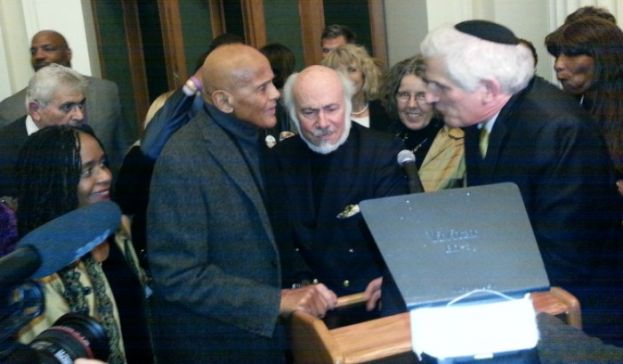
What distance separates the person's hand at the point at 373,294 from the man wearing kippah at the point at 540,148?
406 millimetres

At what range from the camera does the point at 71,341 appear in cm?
122

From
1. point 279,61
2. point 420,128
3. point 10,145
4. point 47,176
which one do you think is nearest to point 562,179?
point 47,176

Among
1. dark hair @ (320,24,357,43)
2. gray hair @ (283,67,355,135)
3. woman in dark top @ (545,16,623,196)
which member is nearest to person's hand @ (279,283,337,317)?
gray hair @ (283,67,355,135)

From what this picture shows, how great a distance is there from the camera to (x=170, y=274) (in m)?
1.96

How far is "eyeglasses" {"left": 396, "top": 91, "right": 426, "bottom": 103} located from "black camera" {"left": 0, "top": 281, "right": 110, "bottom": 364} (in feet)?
6.76

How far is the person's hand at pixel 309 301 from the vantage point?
1.98 meters

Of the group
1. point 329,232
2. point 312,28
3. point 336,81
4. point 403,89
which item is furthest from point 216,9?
point 329,232

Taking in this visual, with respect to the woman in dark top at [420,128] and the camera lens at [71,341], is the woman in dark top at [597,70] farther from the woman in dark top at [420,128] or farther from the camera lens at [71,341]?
the camera lens at [71,341]

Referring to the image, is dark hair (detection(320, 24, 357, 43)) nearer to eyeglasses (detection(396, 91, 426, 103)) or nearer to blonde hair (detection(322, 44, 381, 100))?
blonde hair (detection(322, 44, 381, 100))

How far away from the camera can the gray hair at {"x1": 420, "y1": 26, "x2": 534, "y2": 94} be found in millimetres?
1859

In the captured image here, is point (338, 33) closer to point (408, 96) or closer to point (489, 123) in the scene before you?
point (408, 96)

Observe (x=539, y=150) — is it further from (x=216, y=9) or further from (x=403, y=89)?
(x=216, y=9)

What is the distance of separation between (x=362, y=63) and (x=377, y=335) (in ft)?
7.19

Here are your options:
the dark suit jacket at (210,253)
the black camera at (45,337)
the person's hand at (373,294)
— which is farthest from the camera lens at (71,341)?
the person's hand at (373,294)
